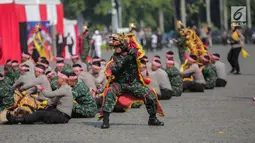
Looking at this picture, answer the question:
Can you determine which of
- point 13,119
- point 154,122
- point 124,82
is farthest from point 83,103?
point 154,122

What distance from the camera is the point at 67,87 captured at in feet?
49.5

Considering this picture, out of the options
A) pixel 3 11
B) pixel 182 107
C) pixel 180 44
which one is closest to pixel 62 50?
pixel 3 11

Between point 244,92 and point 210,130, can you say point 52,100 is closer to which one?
point 210,130

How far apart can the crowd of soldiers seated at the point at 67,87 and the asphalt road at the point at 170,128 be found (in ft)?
0.93

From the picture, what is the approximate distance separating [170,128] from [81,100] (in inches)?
94.5

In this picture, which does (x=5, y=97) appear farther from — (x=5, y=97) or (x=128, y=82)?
(x=128, y=82)

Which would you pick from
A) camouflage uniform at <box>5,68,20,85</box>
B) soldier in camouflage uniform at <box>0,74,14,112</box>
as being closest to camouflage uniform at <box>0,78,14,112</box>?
soldier in camouflage uniform at <box>0,74,14,112</box>

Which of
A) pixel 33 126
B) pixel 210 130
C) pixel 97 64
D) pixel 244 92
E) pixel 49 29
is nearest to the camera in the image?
pixel 210 130

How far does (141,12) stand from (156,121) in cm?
6814

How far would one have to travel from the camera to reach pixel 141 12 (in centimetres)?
8219

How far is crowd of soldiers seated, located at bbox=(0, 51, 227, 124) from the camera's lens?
15148 millimetres

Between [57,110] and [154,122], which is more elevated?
[57,110]

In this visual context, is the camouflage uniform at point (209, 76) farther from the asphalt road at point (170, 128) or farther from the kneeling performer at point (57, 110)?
the kneeling performer at point (57, 110)

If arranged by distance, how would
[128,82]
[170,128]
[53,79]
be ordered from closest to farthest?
[170,128]
[128,82]
[53,79]
